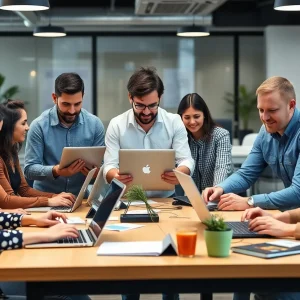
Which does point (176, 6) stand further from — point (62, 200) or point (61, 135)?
point (62, 200)

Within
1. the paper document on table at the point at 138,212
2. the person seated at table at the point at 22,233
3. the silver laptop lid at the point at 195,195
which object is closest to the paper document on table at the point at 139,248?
the person seated at table at the point at 22,233

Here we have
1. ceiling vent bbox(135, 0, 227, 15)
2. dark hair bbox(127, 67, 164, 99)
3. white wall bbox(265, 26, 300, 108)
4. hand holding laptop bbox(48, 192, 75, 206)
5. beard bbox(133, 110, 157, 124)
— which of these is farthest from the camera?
white wall bbox(265, 26, 300, 108)

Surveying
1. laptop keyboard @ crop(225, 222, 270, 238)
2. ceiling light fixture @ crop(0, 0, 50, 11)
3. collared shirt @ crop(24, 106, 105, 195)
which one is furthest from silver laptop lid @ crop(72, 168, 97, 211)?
ceiling light fixture @ crop(0, 0, 50, 11)

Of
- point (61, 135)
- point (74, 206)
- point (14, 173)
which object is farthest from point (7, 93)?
point (74, 206)

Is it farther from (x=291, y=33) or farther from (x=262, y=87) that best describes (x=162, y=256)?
(x=291, y=33)

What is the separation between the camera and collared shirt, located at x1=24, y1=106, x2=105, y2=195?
4.48 metres

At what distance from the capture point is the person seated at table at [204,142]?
4.51 metres

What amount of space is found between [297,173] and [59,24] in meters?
9.44

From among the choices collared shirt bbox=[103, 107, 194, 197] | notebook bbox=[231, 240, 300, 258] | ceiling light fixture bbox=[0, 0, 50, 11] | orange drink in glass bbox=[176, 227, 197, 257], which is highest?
ceiling light fixture bbox=[0, 0, 50, 11]

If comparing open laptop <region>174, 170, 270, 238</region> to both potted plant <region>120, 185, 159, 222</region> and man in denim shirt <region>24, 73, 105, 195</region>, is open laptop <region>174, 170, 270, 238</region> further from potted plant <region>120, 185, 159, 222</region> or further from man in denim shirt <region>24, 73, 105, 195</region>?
man in denim shirt <region>24, 73, 105, 195</region>

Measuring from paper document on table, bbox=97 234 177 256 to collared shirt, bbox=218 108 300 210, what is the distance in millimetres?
988

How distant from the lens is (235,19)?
13039 millimetres

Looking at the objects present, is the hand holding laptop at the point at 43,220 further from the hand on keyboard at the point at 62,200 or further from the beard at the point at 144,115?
the beard at the point at 144,115

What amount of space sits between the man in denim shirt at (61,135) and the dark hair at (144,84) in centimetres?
39
